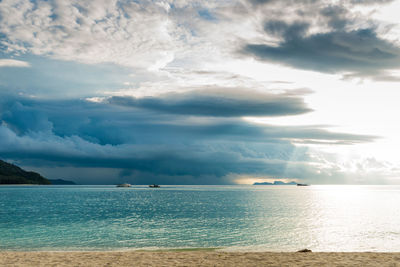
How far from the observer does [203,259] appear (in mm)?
27938

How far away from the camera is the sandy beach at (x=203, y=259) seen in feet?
84.9

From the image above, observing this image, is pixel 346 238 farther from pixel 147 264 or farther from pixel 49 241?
pixel 49 241

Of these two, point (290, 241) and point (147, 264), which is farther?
point (290, 241)

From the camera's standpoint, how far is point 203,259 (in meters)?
27.9

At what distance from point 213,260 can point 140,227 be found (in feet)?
107

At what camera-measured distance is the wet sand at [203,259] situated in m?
25.9

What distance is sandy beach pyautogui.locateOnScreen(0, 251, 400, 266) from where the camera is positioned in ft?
84.9

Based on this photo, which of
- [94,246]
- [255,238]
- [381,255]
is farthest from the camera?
[255,238]

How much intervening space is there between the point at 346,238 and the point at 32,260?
4156 cm

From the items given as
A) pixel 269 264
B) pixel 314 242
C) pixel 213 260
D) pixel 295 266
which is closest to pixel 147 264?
pixel 213 260

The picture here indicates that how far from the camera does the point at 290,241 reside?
151ft

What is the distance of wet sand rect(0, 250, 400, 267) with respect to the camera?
25875 mm

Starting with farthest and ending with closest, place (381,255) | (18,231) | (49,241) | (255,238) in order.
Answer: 1. (18,231)
2. (255,238)
3. (49,241)
4. (381,255)

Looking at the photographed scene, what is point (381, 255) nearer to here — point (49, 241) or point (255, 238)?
point (255, 238)
